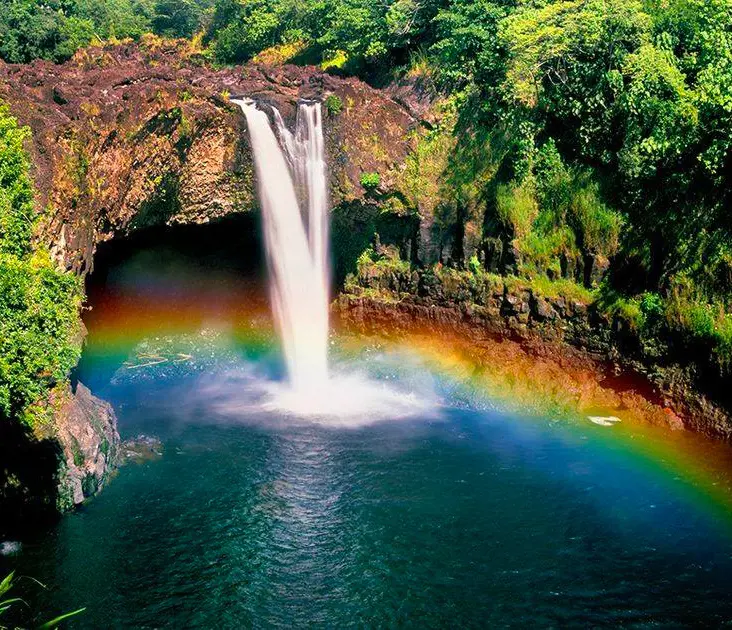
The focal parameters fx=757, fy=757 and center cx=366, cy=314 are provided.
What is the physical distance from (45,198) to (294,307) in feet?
30.7

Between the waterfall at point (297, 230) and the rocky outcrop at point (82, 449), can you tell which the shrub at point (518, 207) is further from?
the rocky outcrop at point (82, 449)

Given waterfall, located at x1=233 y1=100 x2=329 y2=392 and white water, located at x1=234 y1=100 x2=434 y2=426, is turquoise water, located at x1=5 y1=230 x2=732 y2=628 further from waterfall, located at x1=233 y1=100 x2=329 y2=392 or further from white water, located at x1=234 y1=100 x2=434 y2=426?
waterfall, located at x1=233 y1=100 x2=329 y2=392

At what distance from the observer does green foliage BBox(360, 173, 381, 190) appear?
2406 centimetres

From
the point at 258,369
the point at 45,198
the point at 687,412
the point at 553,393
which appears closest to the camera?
the point at 45,198

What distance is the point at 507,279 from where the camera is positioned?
74.3ft

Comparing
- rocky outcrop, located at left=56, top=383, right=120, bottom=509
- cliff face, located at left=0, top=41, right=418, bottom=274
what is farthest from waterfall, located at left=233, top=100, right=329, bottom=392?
rocky outcrop, located at left=56, top=383, right=120, bottom=509

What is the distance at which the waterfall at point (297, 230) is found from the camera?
928 inches

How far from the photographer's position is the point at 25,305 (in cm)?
1430

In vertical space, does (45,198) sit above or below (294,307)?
above

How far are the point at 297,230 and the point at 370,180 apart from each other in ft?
9.41

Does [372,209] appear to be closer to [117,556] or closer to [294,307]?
[294,307]

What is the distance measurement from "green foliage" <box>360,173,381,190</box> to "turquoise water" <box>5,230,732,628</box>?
7.71 m

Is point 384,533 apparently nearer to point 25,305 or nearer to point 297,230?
point 25,305

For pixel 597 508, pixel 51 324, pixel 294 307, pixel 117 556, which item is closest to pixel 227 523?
pixel 117 556
